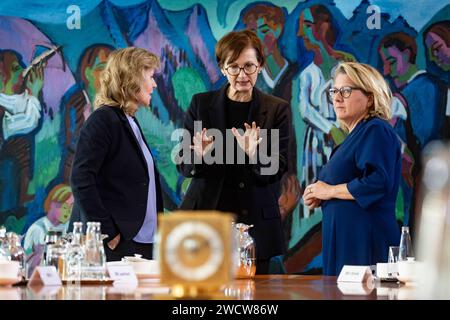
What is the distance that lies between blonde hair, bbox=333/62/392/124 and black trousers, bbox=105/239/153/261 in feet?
4.07

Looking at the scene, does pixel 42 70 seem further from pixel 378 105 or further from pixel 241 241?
pixel 241 241

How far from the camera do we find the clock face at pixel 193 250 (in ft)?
5.56

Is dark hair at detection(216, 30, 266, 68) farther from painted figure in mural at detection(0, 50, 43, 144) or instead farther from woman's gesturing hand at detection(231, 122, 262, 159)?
painted figure in mural at detection(0, 50, 43, 144)

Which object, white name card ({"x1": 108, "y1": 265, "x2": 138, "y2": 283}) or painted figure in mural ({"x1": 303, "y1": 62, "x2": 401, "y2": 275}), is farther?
painted figure in mural ({"x1": 303, "y1": 62, "x2": 401, "y2": 275})

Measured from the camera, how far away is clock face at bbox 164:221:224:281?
1.69 meters

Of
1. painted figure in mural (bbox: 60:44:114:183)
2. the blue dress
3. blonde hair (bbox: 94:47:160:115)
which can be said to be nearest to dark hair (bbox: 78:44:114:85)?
painted figure in mural (bbox: 60:44:114:183)

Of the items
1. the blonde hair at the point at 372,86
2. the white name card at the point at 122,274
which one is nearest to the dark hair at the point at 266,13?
the blonde hair at the point at 372,86

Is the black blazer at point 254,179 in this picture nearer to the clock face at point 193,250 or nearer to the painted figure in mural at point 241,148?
the painted figure in mural at point 241,148

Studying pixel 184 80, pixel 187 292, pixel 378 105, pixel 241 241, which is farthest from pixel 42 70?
pixel 187 292

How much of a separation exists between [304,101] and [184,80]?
896 millimetres

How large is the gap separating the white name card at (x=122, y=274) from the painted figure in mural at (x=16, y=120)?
3.94m

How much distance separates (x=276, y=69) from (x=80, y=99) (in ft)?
4.80
